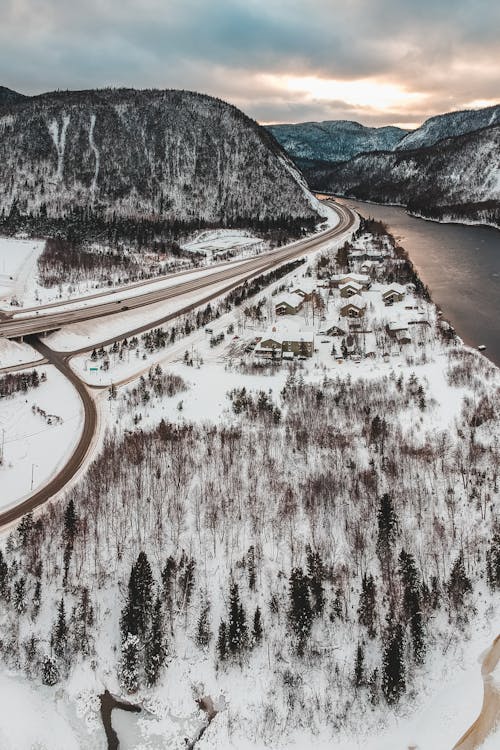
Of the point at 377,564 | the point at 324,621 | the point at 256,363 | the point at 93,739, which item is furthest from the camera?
the point at 256,363

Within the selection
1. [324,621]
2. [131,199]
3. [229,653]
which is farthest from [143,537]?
[131,199]

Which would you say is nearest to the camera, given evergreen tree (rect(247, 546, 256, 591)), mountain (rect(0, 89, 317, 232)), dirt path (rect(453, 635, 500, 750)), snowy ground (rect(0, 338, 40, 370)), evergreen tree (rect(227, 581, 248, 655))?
dirt path (rect(453, 635, 500, 750))

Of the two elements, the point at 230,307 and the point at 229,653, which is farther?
the point at 230,307

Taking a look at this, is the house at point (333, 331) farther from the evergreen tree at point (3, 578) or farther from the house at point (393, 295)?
the evergreen tree at point (3, 578)

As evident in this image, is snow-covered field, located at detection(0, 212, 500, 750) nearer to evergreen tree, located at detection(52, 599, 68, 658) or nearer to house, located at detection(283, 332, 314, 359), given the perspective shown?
evergreen tree, located at detection(52, 599, 68, 658)

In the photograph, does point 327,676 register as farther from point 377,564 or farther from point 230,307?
point 230,307

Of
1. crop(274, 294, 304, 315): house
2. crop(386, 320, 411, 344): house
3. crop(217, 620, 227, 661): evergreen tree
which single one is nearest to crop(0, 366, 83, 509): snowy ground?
crop(217, 620, 227, 661): evergreen tree

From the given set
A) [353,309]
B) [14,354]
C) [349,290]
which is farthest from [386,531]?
[349,290]
